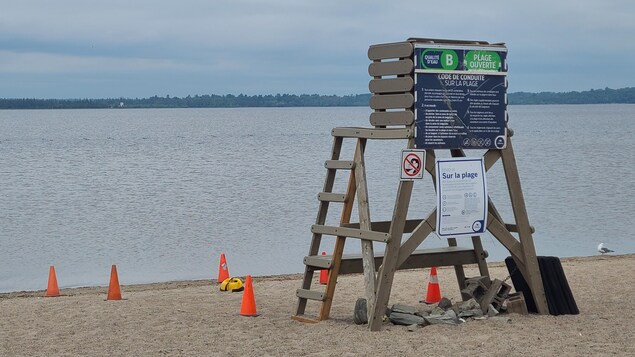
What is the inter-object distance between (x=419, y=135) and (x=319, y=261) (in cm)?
181

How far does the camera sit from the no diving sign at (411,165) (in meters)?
10.1

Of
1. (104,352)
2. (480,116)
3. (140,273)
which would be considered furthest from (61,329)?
(140,273)

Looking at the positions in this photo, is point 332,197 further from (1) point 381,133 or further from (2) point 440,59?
(2) point 440,59

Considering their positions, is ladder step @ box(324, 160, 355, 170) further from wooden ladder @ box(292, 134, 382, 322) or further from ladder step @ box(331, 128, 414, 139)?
ladder step @ box(331, 128, 414, 139)

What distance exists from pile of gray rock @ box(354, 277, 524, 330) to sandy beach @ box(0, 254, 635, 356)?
128mm

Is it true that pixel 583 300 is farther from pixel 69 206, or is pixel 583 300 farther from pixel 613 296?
pixel 69 206

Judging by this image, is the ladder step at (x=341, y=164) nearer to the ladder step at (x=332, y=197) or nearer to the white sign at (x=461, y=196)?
the ladder step at (x=332, y=197)

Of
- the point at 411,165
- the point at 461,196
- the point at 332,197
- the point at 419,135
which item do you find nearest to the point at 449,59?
the point at 419,135

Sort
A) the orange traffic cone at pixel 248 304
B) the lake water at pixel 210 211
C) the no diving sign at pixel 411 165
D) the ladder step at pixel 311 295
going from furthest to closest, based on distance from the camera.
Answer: the lake water at pixel 210 211 < the orange traffic cone at pixel 248 304 < the ladder step at pixel 311 295 < the no diving sign at pixel 411 165

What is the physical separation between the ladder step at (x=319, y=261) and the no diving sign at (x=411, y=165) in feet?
4.49

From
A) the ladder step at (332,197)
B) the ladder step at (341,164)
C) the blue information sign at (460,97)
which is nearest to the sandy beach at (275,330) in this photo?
the ladder step at (332,197)

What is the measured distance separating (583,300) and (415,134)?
3.52 metres

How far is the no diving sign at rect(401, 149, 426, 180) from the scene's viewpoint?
10.1 metres

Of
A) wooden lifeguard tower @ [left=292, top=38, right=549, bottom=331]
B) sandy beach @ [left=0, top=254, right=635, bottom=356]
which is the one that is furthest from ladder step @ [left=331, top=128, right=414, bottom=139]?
sandy beach @ [left=0, top=254, right=635, bottom=356]
